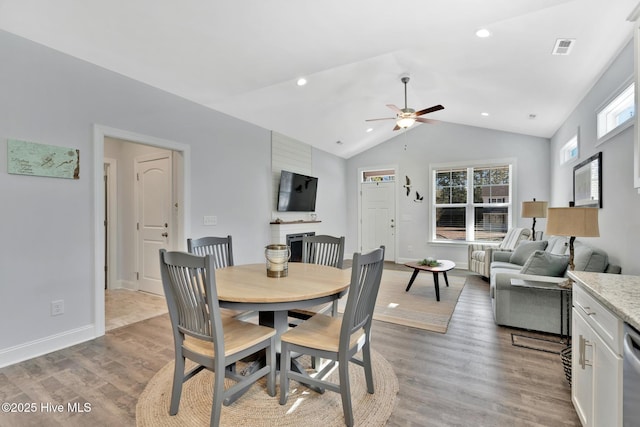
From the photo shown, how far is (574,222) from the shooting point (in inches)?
91.1

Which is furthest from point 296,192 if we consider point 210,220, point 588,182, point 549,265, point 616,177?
point 616,177

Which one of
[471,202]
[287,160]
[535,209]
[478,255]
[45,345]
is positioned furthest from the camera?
[471,202]

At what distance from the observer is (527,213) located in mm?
5047

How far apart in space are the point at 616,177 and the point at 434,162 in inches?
161

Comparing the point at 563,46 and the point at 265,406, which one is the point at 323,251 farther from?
the point at 563,46

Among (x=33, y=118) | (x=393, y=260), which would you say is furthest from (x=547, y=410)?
(x=393, y=260)

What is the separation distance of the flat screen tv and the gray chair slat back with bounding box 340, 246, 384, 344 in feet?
11.9

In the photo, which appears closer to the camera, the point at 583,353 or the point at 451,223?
the point at 583,353

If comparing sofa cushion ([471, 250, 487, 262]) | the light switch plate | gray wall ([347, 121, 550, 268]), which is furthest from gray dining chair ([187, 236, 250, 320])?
gray wall ([347, 121, 550, 268])

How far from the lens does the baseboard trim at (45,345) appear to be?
2.44 m

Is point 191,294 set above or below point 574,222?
below

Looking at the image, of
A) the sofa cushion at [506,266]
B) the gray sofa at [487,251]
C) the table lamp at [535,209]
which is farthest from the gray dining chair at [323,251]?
the table lamp at [535,209]

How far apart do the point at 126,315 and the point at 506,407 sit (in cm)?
373

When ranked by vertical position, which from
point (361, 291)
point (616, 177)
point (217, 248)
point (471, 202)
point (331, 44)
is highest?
point (331, 44)
